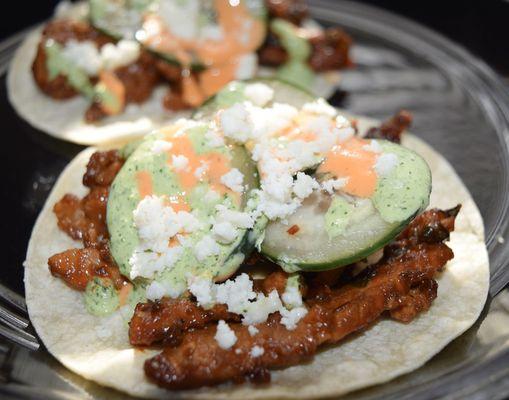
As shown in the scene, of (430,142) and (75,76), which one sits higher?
(75,76)

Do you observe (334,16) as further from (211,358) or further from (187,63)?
(211,358)

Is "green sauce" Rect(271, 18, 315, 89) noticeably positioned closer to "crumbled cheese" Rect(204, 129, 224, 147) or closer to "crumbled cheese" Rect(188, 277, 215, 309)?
"crumbled cheese" Rect(204, 129, 224, 147)

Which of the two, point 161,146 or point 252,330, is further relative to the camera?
point 161,146

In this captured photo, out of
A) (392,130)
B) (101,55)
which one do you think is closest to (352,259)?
(392,130)

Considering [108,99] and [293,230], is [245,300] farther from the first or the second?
[108,99]

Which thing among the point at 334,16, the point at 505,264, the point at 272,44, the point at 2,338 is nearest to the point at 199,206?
the point at 2,338

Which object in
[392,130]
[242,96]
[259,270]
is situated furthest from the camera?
[392,130]

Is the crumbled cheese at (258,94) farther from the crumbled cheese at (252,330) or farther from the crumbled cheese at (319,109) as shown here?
the crumbled cheese at (252,330)
